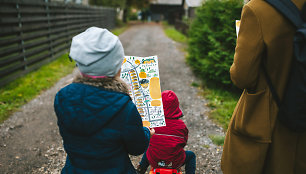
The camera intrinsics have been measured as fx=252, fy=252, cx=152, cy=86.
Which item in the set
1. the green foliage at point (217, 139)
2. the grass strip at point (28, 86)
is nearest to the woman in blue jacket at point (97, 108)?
the green foliage at point (217, 139)

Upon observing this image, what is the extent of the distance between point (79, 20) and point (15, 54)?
5.50 m

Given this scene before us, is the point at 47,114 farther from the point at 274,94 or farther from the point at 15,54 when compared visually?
the point at 274,94

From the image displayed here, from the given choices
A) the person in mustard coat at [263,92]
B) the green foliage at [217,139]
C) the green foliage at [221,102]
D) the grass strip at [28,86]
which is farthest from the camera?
the grass strip at [28,86]

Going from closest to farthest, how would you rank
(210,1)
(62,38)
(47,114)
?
1. (47,114)
2. (210,1)
3. (62,38)

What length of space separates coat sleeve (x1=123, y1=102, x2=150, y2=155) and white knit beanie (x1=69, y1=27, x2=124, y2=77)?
0.91 ft

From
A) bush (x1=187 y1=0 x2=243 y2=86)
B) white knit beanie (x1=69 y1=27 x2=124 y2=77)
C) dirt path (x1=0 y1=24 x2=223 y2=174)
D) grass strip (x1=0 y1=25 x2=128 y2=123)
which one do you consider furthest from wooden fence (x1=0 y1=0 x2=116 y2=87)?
white knit beanie (x1=69 y1=27 x2=124 y2=77)

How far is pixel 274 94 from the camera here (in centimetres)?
175

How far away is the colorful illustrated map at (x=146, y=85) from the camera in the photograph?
2.20 m

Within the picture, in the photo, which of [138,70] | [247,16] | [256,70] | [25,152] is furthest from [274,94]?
[25,152]

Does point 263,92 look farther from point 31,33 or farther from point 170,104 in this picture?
point 31,33

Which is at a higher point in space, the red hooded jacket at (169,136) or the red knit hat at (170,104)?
the red knit hat at (170,104)

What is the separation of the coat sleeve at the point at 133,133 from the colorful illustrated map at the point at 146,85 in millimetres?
528

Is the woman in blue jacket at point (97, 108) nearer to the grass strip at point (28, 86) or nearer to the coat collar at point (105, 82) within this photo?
the coat collar at point (105, 82)

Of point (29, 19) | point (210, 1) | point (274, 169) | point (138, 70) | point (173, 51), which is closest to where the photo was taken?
point (274, 169)
